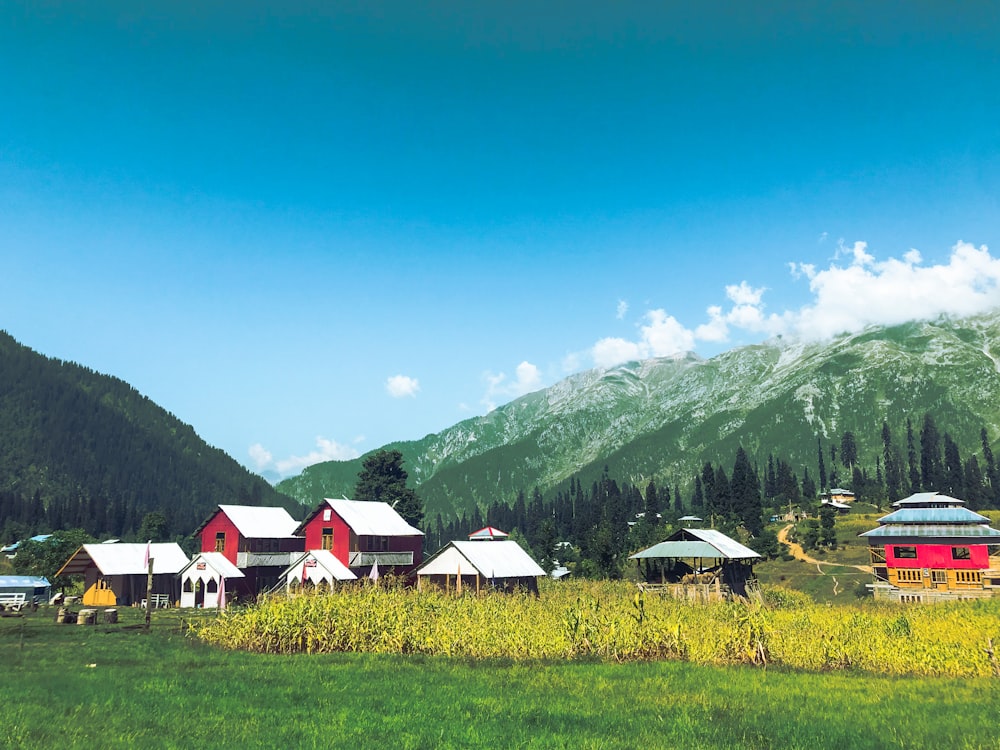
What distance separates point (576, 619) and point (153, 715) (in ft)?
54.9

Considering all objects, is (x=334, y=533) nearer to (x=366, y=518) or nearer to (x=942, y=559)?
(x=366, y=518)

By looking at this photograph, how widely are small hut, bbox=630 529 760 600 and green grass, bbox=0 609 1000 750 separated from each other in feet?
98.9

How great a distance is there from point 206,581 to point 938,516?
6841 centimetres

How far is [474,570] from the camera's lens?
56.3 m

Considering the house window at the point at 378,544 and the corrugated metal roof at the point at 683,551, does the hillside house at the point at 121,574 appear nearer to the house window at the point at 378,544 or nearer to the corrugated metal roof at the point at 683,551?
the house window at the point at 378,544

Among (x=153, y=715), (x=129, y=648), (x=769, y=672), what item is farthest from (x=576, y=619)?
(x=129, y=648)

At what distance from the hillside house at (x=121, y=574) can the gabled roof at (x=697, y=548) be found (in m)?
42.7

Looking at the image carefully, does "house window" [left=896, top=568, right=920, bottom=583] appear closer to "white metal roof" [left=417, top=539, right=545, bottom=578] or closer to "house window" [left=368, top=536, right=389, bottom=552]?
"white metal roof" [left=417, top=539, right=545, bottom=578]

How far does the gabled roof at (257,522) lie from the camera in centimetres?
6625

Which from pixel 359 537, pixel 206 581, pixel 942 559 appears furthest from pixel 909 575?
pixel 206 581

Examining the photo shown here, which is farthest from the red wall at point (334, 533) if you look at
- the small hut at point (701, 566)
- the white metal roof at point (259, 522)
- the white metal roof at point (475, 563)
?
the small hut at point (701, 566)

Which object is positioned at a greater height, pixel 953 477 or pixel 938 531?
pixel 953 477

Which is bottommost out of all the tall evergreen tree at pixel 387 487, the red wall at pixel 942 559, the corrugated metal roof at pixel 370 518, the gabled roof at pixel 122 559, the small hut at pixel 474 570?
the red wall at pixel 942 559

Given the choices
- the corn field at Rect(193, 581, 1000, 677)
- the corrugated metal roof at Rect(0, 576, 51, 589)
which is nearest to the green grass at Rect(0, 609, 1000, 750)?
the corn field at Rect(193, 581, 1000, 677)
